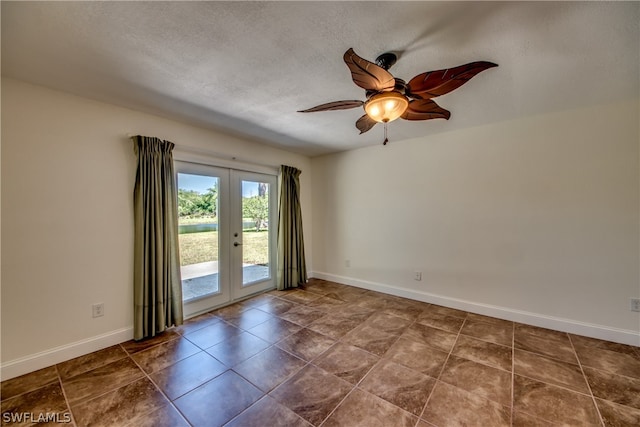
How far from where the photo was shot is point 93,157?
2.50m

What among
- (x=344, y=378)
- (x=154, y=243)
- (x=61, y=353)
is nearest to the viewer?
(x=344, y=378)

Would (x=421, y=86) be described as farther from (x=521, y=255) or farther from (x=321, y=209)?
(x=321, y=209)

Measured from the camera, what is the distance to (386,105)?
1740 mm

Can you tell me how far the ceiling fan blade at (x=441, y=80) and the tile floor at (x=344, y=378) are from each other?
7.28 ft

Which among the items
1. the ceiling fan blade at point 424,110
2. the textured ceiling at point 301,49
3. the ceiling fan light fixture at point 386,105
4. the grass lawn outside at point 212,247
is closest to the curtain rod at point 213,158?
the textured ceiling at point 301,49

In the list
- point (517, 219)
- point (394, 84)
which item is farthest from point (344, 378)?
point (517, 219)

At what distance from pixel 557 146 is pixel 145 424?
4593 millimetres

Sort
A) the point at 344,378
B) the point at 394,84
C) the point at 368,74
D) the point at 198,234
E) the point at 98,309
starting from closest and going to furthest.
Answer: the point at 368,74
the point at 394,84
the point at 344,378
the point at 98,309
the point at 198,234

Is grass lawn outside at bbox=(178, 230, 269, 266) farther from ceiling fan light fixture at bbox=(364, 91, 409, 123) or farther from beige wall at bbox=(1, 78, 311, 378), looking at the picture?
ceiling fan light fixture at bbox=(364, 91, 409, 123)

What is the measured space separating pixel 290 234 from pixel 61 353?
9.89 ft

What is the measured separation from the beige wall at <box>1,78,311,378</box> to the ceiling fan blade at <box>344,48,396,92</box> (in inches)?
101

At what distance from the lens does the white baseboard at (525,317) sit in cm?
261

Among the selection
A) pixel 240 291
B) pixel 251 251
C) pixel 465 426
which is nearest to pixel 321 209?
pixel 251 251

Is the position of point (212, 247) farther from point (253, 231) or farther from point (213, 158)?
point (213, 158)
